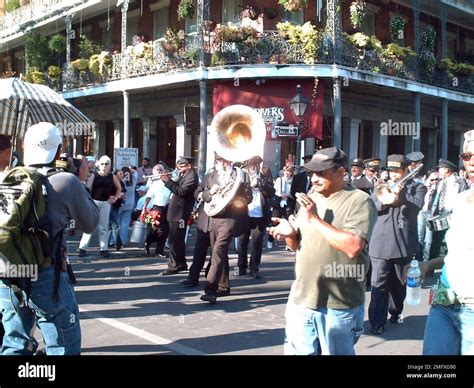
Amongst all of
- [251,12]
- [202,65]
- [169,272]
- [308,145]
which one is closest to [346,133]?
[308,145]

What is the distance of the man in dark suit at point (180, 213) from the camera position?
884 centimetres

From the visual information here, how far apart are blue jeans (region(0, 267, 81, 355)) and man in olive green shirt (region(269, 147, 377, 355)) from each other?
137 cm

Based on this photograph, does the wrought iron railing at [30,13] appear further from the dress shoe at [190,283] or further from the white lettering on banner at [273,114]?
the dress shoe at [190,283]

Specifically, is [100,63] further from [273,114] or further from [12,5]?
[12,5]

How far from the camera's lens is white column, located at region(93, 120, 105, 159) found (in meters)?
23.7

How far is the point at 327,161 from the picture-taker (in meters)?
3.59

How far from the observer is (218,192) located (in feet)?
24.2

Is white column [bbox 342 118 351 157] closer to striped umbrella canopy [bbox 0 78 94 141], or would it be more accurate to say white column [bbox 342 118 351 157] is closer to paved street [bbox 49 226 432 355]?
striped umbrella canopy [bbox 0 78 94 141]

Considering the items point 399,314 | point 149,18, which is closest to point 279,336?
point 399,314

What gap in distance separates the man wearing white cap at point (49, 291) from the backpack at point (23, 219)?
7 centimetres

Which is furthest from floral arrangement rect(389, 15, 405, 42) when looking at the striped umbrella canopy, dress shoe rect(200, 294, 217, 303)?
dress shoe rect(200, 294, 217, 303)

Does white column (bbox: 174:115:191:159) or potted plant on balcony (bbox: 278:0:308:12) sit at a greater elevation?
potted plant on balcony (bbox: 278:0:308:12)

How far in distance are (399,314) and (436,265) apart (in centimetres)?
229

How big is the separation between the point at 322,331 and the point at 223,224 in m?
3.95
